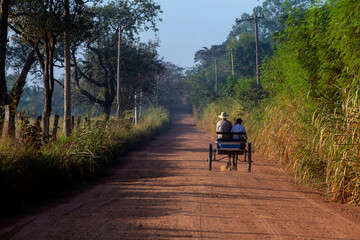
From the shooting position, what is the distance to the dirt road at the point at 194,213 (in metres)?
6.36

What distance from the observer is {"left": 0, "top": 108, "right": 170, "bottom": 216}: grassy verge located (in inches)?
325

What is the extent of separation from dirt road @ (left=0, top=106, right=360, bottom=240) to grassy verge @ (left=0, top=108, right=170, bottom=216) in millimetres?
624

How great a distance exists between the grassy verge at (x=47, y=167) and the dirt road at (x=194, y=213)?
62 centimetres

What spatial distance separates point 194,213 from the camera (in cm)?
764

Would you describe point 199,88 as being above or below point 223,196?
above

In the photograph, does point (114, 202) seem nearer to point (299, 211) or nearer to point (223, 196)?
point (223, 196)

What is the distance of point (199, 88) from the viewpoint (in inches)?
2771

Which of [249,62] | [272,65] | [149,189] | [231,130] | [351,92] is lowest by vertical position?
[149,189]

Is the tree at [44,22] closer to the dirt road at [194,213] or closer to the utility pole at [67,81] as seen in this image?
the utility pole at [67,81]

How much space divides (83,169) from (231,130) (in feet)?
15.5

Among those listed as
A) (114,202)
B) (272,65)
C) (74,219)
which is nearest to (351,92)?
(114,202)

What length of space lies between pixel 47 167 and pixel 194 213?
14.4 feet

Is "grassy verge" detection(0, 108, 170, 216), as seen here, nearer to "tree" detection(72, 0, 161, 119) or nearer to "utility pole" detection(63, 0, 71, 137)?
"utility pole" detection(63, 0, 71, 137)

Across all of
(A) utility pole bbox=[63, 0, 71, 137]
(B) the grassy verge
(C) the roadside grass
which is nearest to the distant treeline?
(C) the roadside grass
